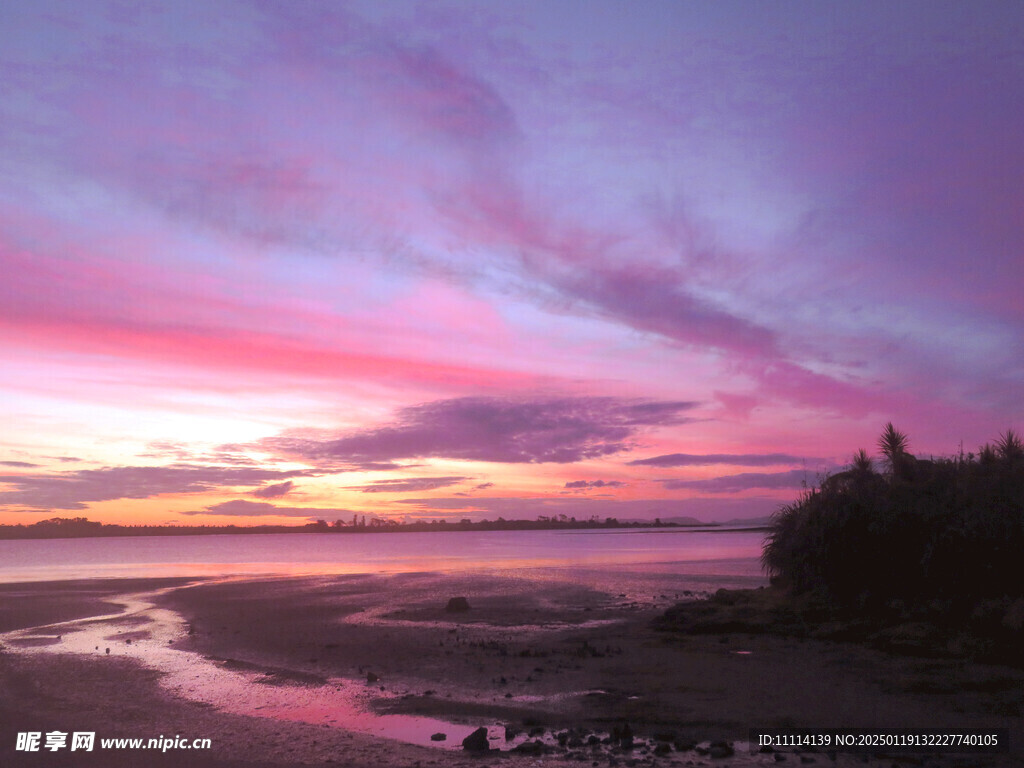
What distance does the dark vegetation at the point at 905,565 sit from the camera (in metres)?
20.3

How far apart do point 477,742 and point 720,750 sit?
4.02 m

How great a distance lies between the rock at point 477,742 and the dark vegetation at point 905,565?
13260 mm

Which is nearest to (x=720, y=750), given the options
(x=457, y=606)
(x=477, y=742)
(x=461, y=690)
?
(x=477, y=742)

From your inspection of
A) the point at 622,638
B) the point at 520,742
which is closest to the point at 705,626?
the point at 622,638

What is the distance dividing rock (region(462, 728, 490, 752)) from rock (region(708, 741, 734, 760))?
3.70m

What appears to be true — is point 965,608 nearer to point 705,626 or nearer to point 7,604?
point 705,626

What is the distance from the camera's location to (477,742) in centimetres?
1190

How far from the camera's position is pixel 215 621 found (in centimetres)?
2862

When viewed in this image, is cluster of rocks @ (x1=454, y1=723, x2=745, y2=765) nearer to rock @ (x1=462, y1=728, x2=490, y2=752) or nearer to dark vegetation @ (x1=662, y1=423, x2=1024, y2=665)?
rock @ (x1=462, y1=728, x2=490, y2=752)


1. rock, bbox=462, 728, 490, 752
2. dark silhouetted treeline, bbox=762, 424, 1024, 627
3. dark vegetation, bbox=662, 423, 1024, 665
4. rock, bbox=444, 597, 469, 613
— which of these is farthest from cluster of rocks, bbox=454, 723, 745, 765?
rock, bbox=444, 597, 469, 613

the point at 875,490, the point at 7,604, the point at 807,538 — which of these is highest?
the point at 875,490

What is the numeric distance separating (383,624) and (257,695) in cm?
1141

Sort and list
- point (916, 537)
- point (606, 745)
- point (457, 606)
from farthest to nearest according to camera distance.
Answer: point (457, 606), point (916, 537), point (606, 745)

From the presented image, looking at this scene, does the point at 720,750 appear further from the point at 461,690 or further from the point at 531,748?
the point at 461,690
